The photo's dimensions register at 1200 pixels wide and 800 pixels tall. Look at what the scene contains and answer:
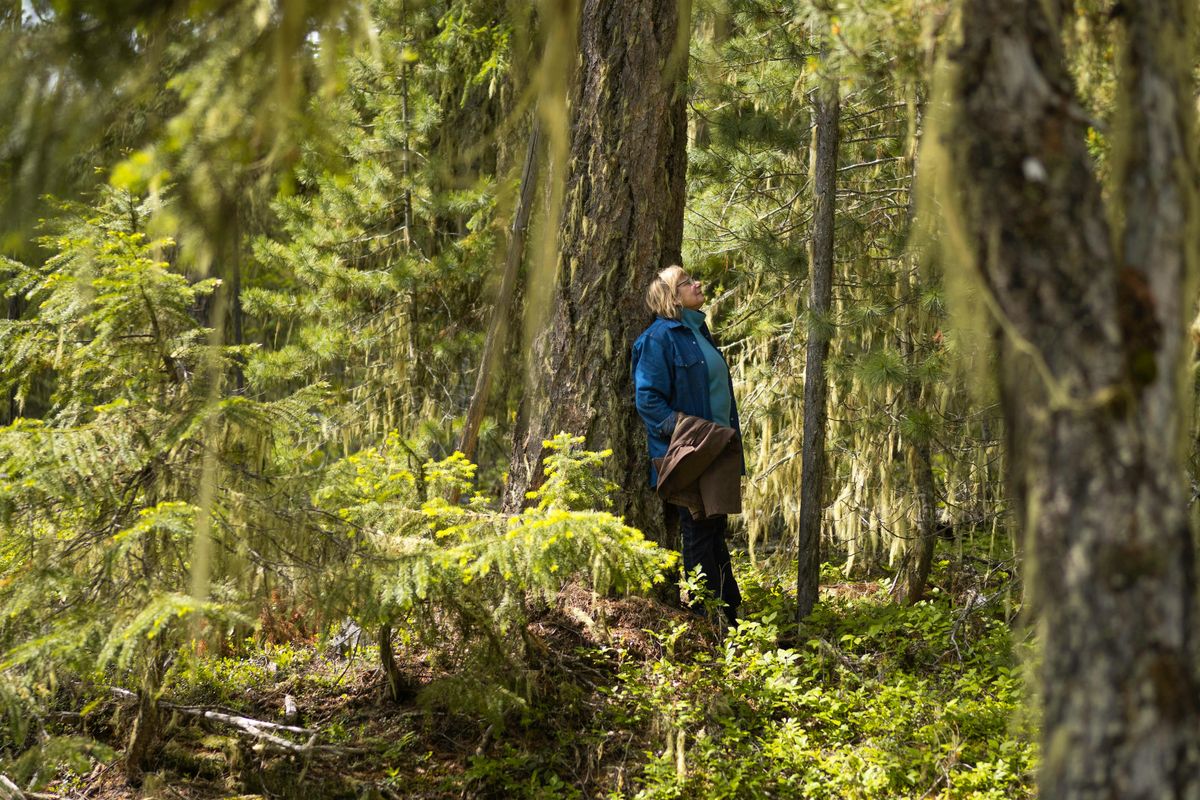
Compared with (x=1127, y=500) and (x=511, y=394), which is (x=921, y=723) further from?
(x=511, y=394)

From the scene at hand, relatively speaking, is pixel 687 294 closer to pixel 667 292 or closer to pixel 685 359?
pixel 667 292

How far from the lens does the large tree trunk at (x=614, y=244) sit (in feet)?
17.3

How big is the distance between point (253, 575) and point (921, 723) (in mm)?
2937

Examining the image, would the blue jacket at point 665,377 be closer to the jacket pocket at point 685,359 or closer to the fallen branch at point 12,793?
the jacket pocket at point 685,359

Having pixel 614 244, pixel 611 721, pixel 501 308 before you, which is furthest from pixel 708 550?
pixel 501 308

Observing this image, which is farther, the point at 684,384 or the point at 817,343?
the point at 817,343

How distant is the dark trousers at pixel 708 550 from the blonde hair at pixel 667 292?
1.05m

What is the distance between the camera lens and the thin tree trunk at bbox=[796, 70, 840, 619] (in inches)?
212

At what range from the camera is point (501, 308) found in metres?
5.70

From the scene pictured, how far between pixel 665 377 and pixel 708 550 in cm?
96

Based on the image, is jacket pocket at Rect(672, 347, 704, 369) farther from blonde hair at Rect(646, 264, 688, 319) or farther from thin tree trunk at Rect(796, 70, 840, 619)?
thin tree trunk at Rect(796, 70, 840, 619)

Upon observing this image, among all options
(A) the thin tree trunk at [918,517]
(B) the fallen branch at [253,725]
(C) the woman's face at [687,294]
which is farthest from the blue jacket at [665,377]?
(B) the fallen branch at [253,725]

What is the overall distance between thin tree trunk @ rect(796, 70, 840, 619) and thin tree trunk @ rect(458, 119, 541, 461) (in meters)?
1.64

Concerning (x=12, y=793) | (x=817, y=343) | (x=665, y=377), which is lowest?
(x=12, y=793)
